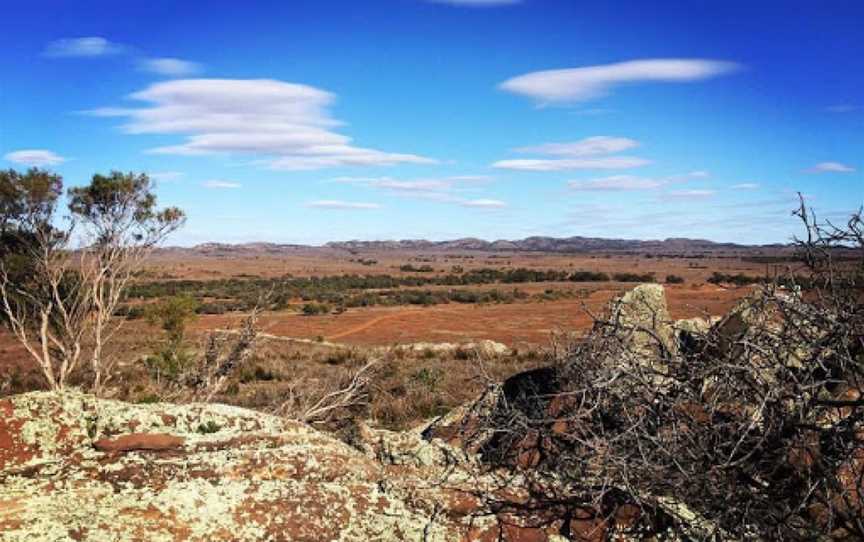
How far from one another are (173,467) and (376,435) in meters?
2.53

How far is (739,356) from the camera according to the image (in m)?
3.68

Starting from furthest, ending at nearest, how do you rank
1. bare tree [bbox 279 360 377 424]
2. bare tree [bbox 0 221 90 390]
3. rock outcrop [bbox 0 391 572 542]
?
bare tree [bbox 0 221 90 390] → bare tree [bbox 279 360 377 424] → rock outcrop [bbox 0 391 572 542]

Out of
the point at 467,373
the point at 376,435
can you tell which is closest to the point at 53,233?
the point at 467,373

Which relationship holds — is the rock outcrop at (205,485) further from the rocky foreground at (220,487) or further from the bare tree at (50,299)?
the bare tree at (50,299)

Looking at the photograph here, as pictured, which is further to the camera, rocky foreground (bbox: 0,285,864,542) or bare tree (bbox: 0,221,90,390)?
bare tree (bbox: 0,221,90,390)

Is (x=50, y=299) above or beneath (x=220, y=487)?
beneath

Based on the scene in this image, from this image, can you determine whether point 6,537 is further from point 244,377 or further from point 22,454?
point 244,377

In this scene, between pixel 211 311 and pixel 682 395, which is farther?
pixel 211 311

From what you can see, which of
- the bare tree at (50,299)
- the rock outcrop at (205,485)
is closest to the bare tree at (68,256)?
the bare tree at (50,299)

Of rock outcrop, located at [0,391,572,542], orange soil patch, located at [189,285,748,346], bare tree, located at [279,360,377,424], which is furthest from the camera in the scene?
orange soil patch, located at [189,285,748,346]

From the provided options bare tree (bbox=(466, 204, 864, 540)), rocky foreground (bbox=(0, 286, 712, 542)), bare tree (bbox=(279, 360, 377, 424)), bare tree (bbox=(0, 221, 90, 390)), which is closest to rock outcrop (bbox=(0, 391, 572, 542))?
rocky foreground (bbox=(0, 286, 712, 542))

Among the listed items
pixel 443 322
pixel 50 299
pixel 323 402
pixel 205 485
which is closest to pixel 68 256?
pixel 50 299

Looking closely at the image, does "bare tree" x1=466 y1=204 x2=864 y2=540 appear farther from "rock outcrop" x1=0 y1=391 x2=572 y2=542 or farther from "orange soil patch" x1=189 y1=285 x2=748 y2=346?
"orange soil patch" x1=189 y1=285 x2=748 y2=346

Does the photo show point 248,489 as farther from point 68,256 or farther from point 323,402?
point 68,256
